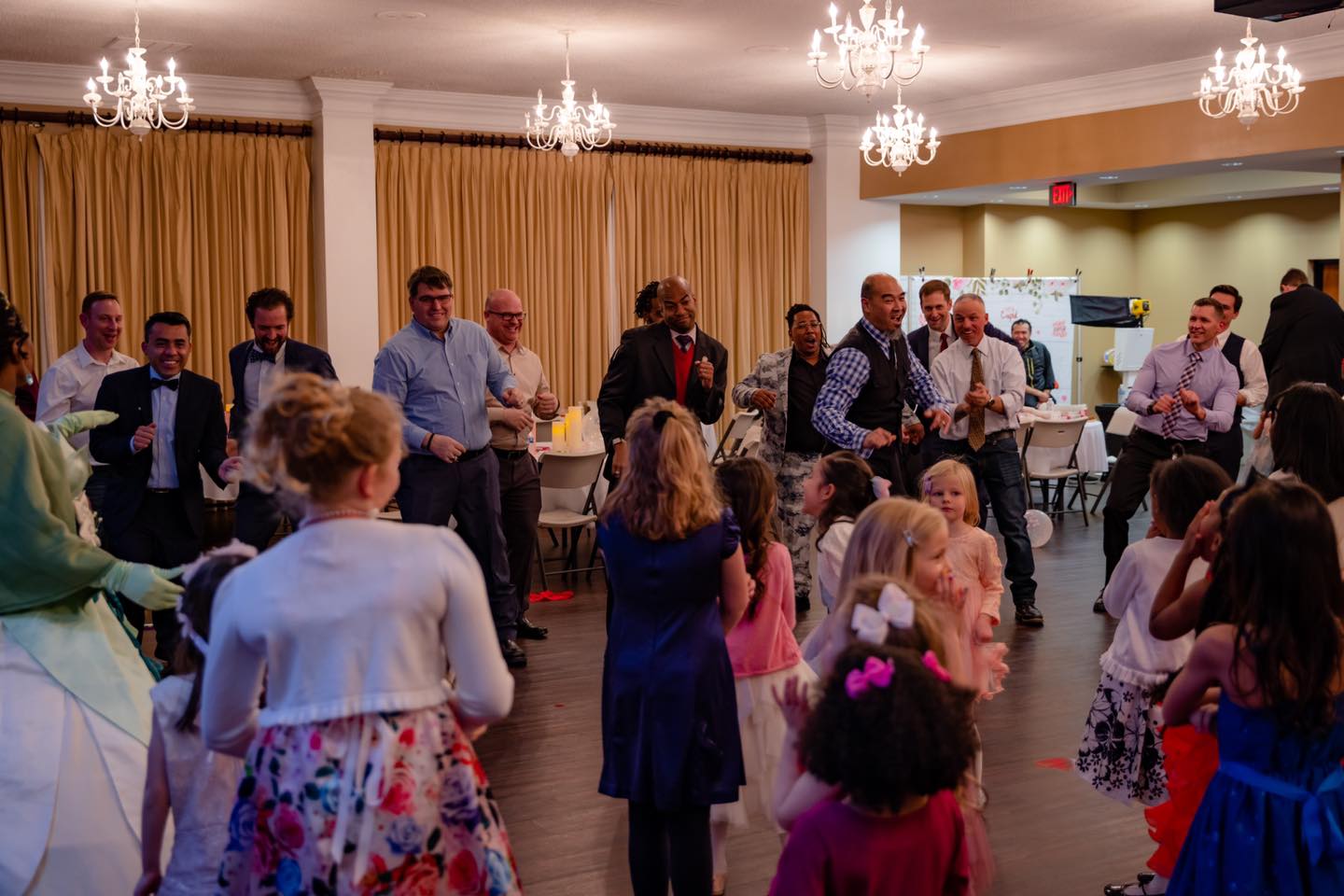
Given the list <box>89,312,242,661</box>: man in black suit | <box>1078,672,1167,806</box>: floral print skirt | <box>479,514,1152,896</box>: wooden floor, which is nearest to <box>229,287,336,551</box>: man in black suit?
<box>89,312,242,661</box>: man in black suit

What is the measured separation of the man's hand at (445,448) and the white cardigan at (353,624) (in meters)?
3.42

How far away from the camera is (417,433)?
5.56 metres

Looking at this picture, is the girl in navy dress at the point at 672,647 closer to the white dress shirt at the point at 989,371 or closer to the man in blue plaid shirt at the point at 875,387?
the man in blue plaid shirt at the point at 875,387

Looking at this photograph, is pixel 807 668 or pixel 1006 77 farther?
pixel 1006 77

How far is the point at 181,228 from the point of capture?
10.1 metres

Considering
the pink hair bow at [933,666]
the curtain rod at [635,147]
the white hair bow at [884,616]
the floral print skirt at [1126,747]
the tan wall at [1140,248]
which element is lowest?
the floral print skirt at [1126,747]

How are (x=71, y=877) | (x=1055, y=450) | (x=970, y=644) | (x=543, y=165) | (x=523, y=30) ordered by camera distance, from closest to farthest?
(x=71, y=877) → (x=970, y=644) → (x=523, y=30) → (x=1055, y=450) → (x=543, y=165)

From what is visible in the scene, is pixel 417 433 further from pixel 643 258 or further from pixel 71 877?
pixel 643 258

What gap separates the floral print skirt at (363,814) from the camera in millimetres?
2039

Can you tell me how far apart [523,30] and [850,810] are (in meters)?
7.48

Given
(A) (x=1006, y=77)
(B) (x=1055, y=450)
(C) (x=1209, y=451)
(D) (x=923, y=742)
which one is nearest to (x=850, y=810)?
(D) (x=923, y=742)

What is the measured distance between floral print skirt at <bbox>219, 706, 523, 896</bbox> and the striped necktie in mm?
5380

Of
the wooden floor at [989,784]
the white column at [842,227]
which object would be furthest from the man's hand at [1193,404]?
the white column at [842,227]

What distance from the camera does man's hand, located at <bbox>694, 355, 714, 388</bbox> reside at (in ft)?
18.7
